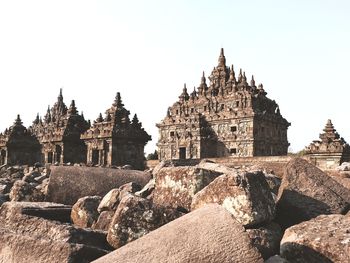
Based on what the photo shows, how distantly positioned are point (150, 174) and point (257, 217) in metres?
5.95

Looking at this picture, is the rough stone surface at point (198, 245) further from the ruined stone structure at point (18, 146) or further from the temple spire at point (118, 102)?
the ruined stone structure at point (18, 146)

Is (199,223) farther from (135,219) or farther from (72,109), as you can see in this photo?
(72,109)

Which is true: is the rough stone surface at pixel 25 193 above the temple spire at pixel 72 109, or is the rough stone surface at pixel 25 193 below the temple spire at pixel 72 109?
below

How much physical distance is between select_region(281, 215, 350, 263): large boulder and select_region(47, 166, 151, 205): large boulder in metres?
5.12

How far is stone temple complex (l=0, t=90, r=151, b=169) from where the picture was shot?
19.7 metres

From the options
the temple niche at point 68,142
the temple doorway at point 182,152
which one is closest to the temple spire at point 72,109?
the temple niche at point 68,142

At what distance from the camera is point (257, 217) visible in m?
4.19

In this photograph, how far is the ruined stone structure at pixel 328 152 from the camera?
21188 millimetres

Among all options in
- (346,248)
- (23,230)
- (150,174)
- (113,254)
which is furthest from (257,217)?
(150,174)

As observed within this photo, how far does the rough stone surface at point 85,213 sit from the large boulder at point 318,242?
2827 millimetres

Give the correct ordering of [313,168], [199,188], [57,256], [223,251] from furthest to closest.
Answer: [313,168] → [199,188] → [57,256] → [223,251]

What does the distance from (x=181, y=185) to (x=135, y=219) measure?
1.17 meters

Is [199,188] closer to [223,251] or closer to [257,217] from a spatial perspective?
[257,217]

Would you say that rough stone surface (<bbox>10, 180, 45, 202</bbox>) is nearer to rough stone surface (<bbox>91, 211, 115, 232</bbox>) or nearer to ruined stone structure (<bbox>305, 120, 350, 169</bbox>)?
rough stone surface (<bbox>91, 211, 115, 232</bbox>)
